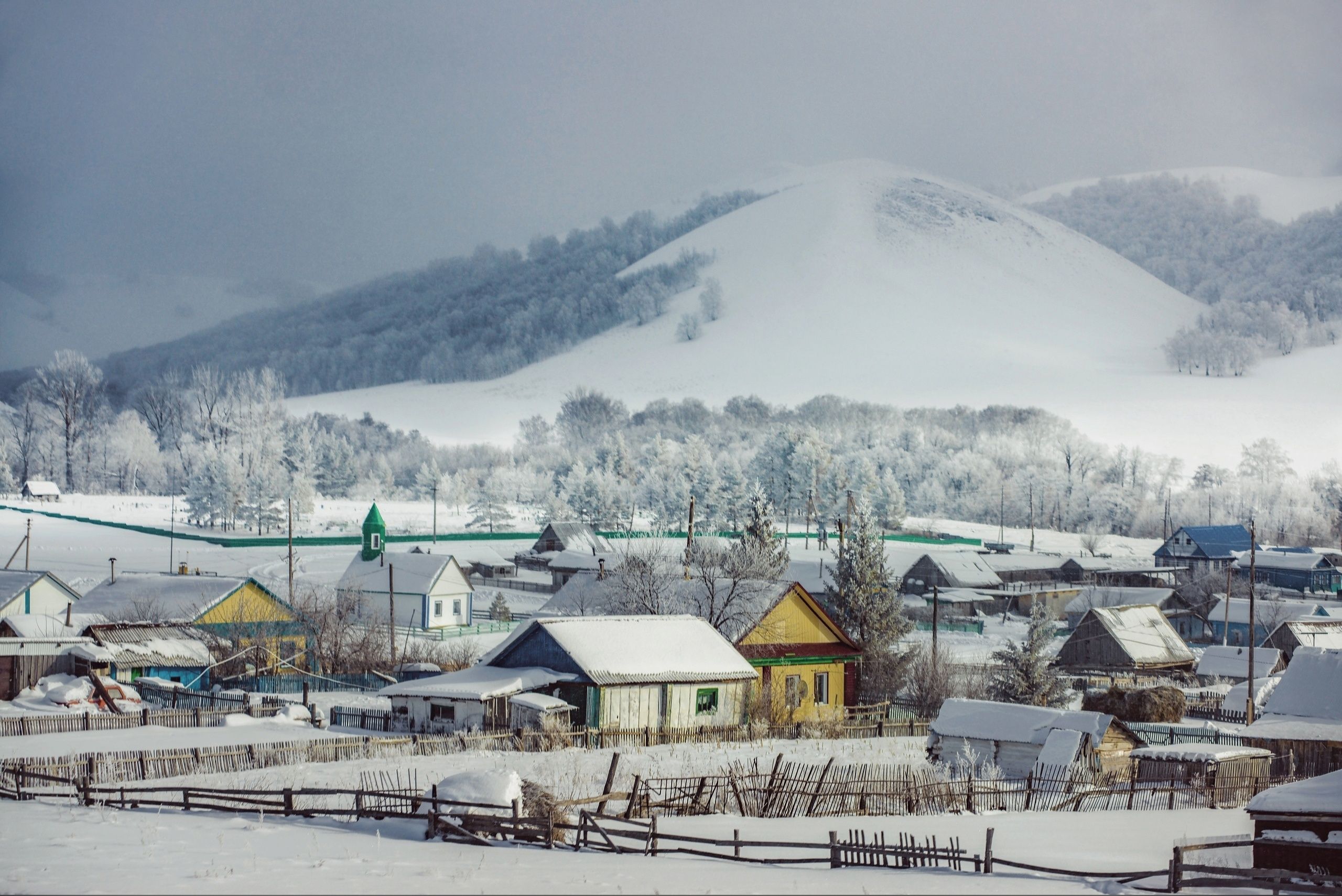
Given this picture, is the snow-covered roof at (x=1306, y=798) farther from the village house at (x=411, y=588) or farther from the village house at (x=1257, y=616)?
the village house at (x=1257, y=616)

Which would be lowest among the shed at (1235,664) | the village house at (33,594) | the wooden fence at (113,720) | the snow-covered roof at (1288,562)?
the shed at (1235,664)

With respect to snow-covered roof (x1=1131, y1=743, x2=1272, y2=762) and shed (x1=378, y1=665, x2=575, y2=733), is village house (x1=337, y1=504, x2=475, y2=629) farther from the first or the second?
snow-covered roof (x1=1131, y1=743, x2=1272, y2=762)

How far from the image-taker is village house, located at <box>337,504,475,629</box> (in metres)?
54.9

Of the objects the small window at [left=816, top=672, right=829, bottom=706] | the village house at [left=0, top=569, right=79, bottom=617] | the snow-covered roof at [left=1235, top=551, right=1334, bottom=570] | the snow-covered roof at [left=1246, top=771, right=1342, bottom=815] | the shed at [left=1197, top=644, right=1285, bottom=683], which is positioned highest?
the snow-covered roof at [left=1246, top=771, right=1342, bottom=815]

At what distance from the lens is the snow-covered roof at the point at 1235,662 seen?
50656 millimetres

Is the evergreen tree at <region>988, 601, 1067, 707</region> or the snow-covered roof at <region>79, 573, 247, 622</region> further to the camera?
the snow-covered roof at <region>79, 573, 247, 622</region>

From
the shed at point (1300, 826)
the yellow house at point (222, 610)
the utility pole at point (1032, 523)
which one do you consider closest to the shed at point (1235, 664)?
the yellow house at point (222, 610)

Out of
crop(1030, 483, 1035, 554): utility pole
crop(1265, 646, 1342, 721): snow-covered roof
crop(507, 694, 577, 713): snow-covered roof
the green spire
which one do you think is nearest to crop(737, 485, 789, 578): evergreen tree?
the green spire

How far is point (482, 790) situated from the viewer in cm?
1656

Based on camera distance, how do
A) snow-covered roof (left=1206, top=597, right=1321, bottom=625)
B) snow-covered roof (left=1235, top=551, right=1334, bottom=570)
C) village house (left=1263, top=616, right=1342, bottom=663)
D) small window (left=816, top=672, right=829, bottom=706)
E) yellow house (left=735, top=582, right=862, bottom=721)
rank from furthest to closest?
snow-covered roof (left=1235, top=551, right=1334, bottom=570), snow-covered roof (left=1206, top=597, right=1321, bottom=625), village house (left=1263, top=616, right=1342, bottom=663), small window (left=816, top=672, right=829, bottom=706), yellow house (left=735, top=582, right=862, bottom=721)

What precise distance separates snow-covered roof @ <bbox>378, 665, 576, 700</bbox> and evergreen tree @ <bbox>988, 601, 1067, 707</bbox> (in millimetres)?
15173

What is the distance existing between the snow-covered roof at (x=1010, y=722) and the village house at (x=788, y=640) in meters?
7.24

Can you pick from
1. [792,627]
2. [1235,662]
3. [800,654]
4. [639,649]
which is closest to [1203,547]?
[1235,662]

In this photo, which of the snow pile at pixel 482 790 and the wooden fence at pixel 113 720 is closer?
the snow pile at pixel 482 790
